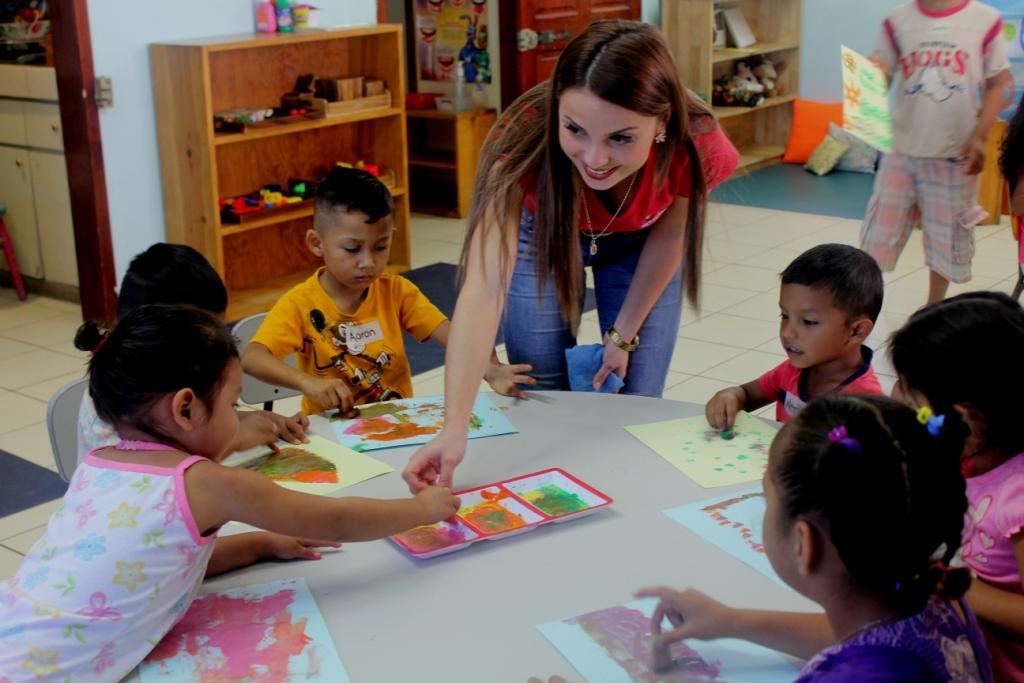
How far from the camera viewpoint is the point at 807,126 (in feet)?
25.6

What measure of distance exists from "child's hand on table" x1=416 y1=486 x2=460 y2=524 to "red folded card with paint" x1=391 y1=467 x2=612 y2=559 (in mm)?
22

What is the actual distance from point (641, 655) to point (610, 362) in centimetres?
104

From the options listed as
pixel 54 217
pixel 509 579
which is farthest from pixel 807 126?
pixel 509 579

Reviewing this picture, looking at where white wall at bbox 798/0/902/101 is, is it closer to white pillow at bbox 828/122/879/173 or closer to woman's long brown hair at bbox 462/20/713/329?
white pillow at bbox 828/122/879/173

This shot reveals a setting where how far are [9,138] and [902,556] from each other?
15.8ft

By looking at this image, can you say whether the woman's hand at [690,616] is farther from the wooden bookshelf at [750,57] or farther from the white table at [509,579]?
the wooden bookshelf at [750,57]

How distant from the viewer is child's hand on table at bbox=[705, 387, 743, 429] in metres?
1.94

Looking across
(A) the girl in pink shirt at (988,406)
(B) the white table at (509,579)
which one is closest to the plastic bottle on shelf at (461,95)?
(B) the white table at (509,579)

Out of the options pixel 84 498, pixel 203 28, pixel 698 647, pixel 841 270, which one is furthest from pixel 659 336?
pixel 203 28

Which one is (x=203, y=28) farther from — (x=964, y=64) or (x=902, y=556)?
(x=902, y=556)

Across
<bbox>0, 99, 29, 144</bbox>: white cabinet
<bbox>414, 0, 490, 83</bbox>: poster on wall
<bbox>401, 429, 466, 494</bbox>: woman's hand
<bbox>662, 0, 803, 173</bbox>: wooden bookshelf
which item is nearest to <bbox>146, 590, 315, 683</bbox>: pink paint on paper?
<bbox>401, 429, 466, 494</bbox>: woman's hand

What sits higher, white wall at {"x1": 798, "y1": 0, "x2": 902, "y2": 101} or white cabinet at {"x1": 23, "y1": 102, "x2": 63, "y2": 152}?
white wall at {"x1": 798, "y1": 0, "x2": 902, "y2": 101}

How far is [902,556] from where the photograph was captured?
3.51 feet

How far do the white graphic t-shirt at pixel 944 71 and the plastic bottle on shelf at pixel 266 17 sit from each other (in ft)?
8.39
